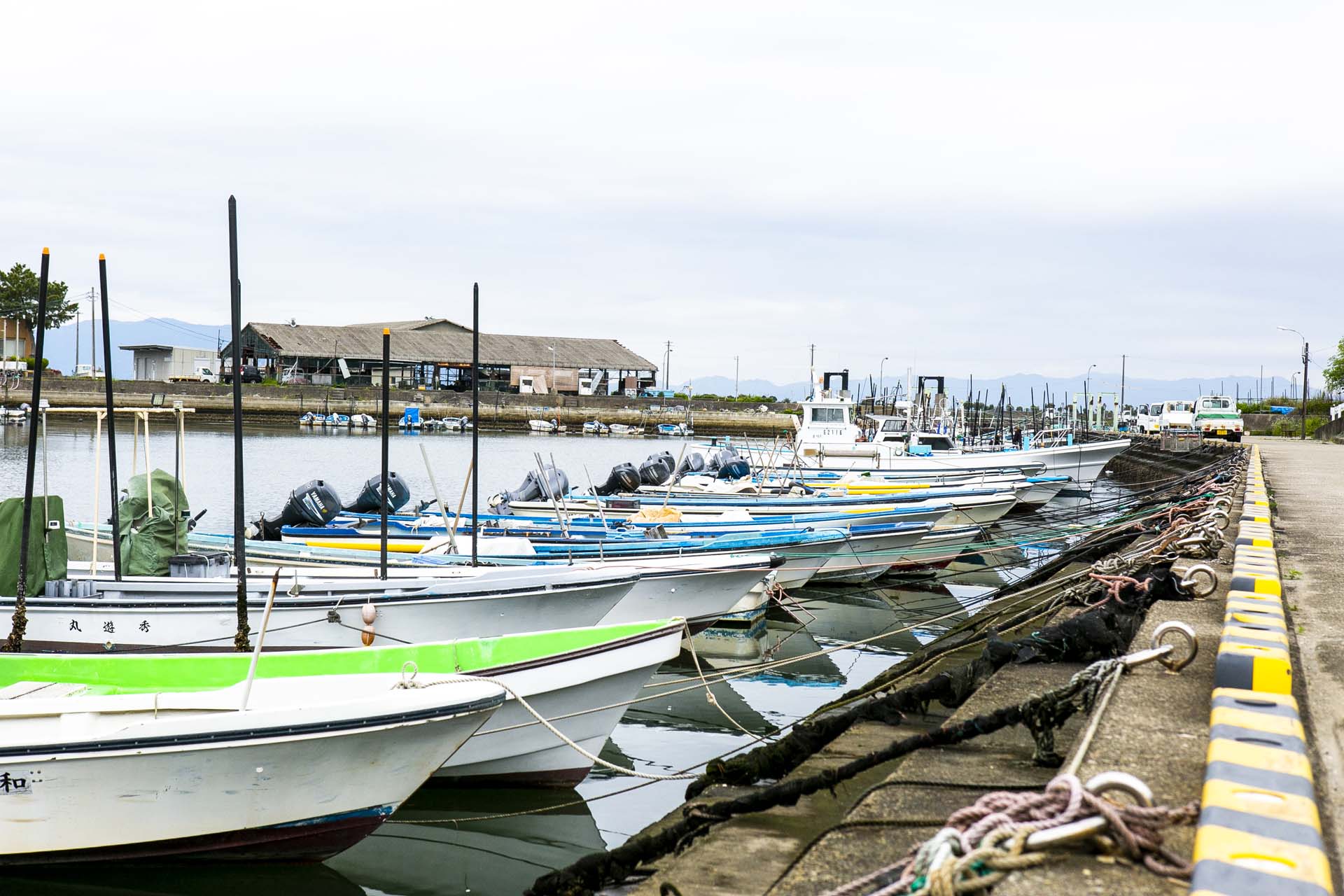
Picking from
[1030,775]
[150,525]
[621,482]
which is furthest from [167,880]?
[621,482]

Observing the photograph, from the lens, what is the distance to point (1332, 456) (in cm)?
3359

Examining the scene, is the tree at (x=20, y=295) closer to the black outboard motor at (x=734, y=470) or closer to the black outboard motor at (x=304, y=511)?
the black outboard motor at (x=734, y=470)

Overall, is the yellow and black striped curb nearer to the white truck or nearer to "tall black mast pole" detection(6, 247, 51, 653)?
"tall black mast pole" detection(6, 247, 51, 653)

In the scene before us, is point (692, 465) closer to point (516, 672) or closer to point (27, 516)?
point (27, 516)

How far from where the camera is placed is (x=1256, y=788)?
3.23 m

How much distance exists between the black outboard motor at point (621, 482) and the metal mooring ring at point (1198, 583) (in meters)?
19.5

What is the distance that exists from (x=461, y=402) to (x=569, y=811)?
8144cm

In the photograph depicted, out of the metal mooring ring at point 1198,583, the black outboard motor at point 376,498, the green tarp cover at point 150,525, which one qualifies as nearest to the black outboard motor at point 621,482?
the black outboard motor at point 376,498

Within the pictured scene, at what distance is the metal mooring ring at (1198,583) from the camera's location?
23.2 feet

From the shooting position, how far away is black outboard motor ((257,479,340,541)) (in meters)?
17.8

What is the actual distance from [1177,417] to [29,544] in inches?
2556

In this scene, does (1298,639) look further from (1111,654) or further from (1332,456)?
(1332,456)

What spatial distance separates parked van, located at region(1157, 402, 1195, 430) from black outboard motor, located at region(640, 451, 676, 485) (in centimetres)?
4521

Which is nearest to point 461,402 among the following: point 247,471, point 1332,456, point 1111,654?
point 247,471
